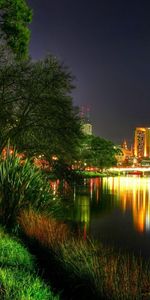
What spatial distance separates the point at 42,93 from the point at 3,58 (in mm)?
2990

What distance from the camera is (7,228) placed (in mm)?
16297

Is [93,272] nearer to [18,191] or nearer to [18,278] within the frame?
[18,278]

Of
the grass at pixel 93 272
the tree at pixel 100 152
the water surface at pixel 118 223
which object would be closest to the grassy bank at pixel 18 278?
the grass at pixel 93 272

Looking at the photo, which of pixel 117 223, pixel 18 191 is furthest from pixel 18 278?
pixel 117 223

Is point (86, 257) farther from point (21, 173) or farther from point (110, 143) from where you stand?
point (110, 143)

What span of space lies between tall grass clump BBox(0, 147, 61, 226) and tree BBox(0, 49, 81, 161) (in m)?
10.1

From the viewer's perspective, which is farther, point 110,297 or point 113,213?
point 113,213

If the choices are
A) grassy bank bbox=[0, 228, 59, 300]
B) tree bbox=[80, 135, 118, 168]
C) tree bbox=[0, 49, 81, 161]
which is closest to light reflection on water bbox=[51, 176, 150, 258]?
tree bbox=[0, 49, 81, 161]

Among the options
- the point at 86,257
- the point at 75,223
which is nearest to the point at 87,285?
the point at 86,257

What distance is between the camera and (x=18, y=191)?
17078 mm

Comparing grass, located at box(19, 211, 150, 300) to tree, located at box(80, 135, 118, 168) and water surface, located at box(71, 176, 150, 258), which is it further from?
tree, located at box(80, 135, 118, 168)

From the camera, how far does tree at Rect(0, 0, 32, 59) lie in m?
20.7

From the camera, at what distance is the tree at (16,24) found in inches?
814

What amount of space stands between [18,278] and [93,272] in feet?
4.84
